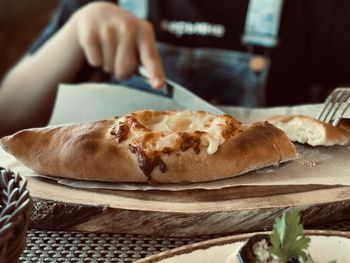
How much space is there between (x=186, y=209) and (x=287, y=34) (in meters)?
0.82

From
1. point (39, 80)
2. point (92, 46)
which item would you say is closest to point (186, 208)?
point (92, 46)

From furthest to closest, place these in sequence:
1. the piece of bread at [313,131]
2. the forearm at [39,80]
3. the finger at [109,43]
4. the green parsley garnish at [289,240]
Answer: the forearm at [39,80] → the finger at [109,43] → the piece of bread at [313,131] → the green parsley garnish at [289,240]

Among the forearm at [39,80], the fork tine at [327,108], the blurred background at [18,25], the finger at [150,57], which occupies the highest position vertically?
the fork tine at [327,108]

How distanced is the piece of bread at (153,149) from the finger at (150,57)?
0.28m

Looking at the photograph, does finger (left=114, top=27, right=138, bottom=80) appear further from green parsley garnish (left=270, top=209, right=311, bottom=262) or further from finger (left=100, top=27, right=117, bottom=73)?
green parsley garnish (left=270, top=209, right=311, bottom=262)

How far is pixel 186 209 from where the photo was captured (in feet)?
2.46

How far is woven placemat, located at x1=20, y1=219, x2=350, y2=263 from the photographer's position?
2.36 feet

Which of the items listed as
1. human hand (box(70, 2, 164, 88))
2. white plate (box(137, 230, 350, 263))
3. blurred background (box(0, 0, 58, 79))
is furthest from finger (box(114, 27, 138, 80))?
blurred background (box(0, 0, 58, 79))

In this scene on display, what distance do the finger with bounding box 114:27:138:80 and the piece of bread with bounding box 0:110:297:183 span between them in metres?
0.37

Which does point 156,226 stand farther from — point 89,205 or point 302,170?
point 302,170

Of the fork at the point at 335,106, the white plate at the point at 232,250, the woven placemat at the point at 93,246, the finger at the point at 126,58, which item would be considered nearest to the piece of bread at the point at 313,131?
the fork at the point at 335,106

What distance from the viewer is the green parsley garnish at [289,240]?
0.55 metres

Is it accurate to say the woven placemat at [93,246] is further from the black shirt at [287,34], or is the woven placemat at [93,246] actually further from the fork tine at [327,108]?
the black shirt at [287,34]

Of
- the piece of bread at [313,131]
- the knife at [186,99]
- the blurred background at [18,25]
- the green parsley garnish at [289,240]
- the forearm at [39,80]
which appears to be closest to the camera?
the green parsley garnish at [289,240]
